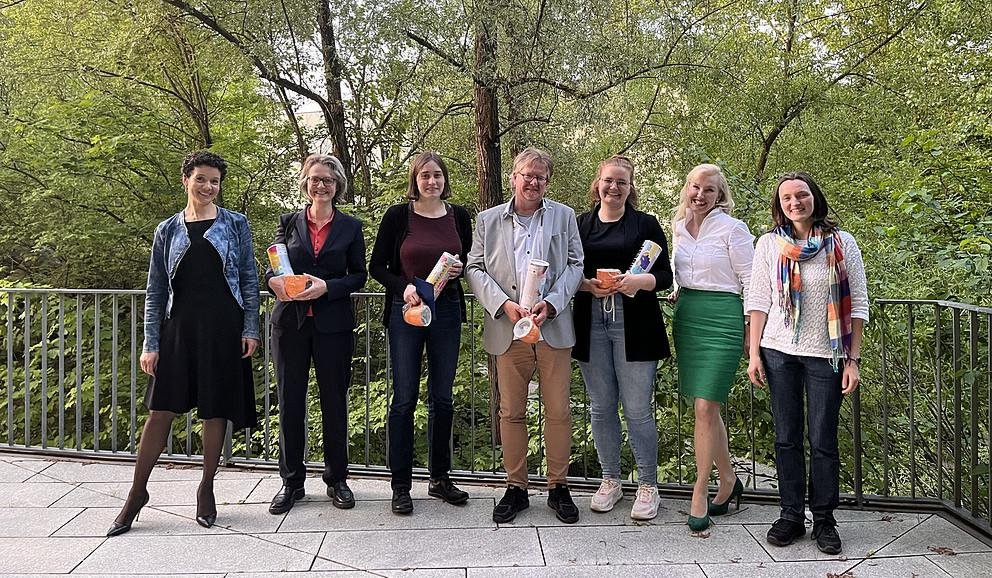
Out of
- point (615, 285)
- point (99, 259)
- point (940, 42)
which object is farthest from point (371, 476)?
point (940, 42)

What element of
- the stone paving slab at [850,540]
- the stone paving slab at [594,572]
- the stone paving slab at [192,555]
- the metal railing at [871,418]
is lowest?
the stone paving slab at [594,572]

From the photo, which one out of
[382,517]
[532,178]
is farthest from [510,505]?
[532,178]

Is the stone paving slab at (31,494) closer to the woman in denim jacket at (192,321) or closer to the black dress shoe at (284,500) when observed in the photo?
→ the woman in denim jacket at (192,321)

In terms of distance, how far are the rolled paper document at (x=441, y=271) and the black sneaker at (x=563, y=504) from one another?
1.17 metres

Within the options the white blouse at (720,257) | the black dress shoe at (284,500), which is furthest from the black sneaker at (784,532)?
the black dress shoe at (284,500)

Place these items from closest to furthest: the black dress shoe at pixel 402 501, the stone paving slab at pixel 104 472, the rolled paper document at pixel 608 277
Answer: the rolled paper document at pixel 608 277, the black dress shoe at pixel 402 501, the stone paving slab at pixel 104 472

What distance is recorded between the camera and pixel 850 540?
332 cm

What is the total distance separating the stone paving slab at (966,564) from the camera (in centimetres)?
297

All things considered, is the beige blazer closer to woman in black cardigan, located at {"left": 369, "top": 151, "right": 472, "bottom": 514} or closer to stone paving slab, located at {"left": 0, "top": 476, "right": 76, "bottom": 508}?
woman in black cardigan, located at {"left": 369, "top": 151, "right": 472, "bottom": 514}

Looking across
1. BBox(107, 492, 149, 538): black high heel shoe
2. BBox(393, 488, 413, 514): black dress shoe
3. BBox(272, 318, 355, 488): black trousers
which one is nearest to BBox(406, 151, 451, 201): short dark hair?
BBox(272, 318, 355, 488): black trousers

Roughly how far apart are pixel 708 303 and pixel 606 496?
112cm

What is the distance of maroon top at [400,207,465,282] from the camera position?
3533mm

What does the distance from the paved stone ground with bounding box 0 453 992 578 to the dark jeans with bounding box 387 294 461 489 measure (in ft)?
1.07

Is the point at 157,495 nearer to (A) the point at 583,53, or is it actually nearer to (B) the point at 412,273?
(B) the point at 412,273
